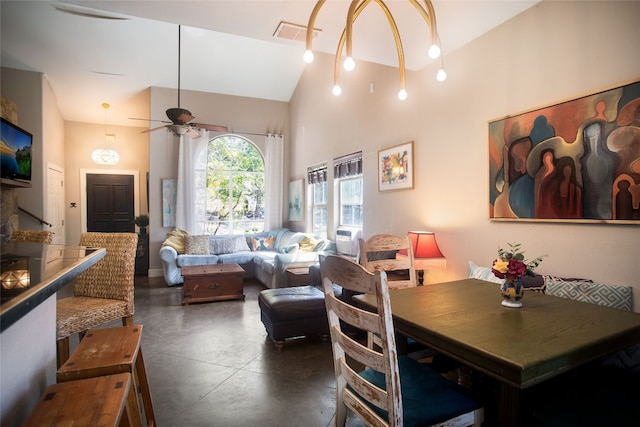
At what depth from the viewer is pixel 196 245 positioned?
579 centimetres

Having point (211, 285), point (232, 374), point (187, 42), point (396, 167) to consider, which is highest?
point (187, 42)

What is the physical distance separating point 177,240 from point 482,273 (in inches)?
197

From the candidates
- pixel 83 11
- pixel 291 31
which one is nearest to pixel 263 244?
pixel 83 11

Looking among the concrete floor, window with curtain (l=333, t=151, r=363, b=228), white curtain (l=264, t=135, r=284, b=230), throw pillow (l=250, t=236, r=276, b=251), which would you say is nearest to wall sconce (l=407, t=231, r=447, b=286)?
the concrete floor

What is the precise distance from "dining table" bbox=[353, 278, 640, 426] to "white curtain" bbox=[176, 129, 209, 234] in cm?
544

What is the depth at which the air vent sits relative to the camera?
8.16ft

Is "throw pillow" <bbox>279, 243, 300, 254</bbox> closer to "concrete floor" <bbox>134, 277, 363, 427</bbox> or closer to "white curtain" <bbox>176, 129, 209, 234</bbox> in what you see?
"concrete floor" <bbox>134, 277, 363, 427</bbox>

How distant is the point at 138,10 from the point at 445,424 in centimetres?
296

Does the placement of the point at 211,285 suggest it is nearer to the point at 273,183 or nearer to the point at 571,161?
the point at 273,183

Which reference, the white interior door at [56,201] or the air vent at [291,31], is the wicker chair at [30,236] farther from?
the white interior door at [56,201]

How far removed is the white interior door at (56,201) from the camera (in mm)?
5793

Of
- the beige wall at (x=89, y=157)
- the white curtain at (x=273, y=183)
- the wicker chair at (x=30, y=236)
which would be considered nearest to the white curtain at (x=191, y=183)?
the white curtain at (x=273, y=183)

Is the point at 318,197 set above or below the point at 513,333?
above

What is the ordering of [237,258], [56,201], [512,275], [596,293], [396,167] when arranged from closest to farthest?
[512,275] → [596,293] → [396,167] → [237,258] → [56,201]
